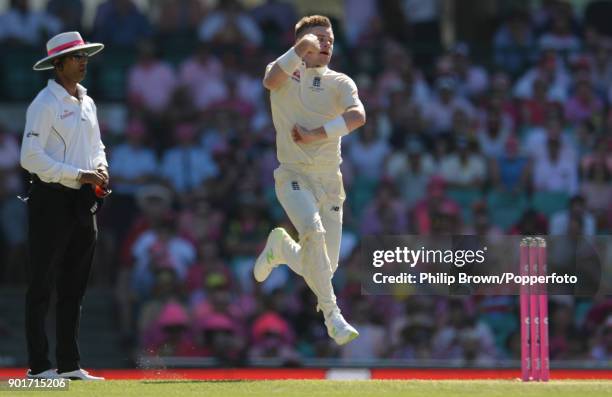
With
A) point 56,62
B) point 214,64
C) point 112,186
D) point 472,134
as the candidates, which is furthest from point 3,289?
point 56,62

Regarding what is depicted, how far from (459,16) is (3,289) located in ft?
27.6

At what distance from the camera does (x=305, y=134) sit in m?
10.4

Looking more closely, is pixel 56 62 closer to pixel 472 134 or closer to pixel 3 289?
pixel 3 289

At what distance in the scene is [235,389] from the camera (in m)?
9.81

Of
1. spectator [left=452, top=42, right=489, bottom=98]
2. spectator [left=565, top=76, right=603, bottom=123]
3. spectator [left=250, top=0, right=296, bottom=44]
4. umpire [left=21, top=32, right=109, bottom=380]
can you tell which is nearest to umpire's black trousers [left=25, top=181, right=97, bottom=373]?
umpire [left=21, top=32, right=109, bottom=380]

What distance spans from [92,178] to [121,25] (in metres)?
9.60

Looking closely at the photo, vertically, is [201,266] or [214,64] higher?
[214,64]

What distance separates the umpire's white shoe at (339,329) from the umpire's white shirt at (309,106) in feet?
3.47

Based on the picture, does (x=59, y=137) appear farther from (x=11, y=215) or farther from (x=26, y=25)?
(x=26, y=25)

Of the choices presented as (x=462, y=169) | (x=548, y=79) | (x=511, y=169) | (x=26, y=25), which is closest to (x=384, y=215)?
(x=462, y=169)

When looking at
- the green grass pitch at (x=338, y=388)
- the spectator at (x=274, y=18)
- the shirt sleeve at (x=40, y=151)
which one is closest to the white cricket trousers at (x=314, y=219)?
the green grass pitch at (x=338, y=388)

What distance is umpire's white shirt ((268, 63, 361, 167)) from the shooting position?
1063cm

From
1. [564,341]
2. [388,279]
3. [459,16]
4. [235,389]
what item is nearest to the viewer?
[235,389]

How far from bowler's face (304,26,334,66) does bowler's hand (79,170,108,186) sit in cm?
160
